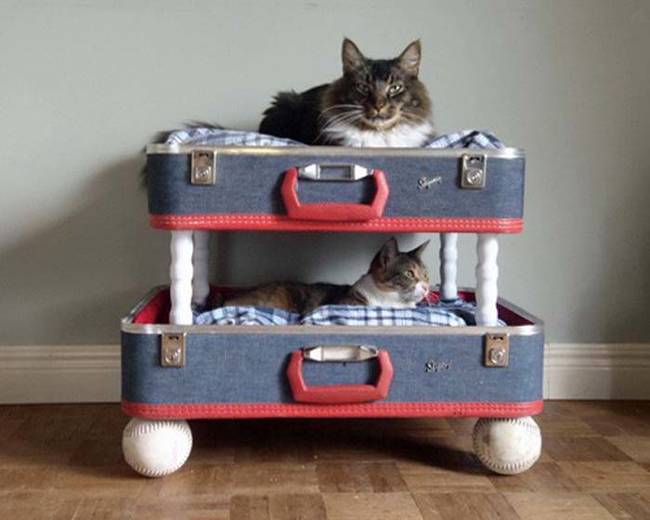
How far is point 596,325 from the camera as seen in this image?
2.01m

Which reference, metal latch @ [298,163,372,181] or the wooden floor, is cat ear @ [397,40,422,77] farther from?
the wooden floor

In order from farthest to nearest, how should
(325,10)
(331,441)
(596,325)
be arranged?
(596,325), (325,10), (331,441)

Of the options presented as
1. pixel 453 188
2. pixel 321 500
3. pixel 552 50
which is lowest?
pixel 321 500

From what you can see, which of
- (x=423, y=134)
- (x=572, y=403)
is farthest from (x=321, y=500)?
(x=572, y=403)

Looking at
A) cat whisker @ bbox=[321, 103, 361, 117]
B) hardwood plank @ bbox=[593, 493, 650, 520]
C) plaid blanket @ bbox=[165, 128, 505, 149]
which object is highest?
cat whisker @ bbox=[321, 103, 361, 117]

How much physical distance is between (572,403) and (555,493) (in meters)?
0.58

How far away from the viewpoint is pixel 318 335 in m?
1.44

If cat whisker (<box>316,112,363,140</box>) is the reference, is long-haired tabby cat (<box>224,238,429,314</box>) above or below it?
below

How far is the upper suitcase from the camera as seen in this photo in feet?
4.61

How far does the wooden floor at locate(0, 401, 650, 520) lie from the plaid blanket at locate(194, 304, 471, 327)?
275 mm

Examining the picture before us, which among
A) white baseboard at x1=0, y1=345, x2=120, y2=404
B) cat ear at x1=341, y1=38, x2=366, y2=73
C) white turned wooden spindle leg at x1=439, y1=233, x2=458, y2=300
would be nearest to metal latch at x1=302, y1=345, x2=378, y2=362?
white turned wooden spindle leg at x1=439, y1=233, x2=458, y2=300

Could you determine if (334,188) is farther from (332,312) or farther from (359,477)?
(359,477)

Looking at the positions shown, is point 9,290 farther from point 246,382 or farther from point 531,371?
point 531,371

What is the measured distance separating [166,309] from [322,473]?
49 centimetres
